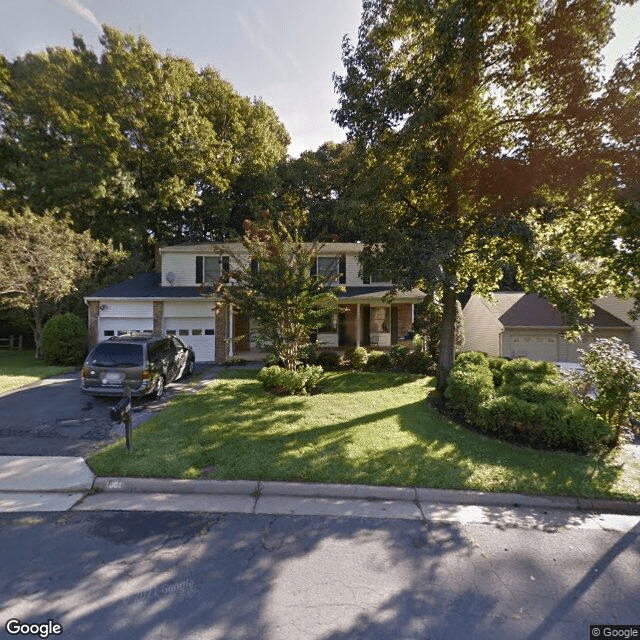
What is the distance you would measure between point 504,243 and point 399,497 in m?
6.43

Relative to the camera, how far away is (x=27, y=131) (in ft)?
Answer: 67.5

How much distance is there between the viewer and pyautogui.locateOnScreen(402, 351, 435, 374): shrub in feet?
41.6

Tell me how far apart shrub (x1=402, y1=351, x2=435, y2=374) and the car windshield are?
8.99 meters

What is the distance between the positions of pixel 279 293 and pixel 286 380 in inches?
93.3

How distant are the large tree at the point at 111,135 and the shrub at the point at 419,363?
17481 mm

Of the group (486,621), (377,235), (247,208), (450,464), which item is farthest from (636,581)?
(247,208)

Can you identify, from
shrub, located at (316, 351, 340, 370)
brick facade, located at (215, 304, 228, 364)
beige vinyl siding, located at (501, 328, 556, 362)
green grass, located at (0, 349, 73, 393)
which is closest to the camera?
green grass, located at (0, 349, 73, 393)

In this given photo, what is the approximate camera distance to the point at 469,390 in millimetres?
7227

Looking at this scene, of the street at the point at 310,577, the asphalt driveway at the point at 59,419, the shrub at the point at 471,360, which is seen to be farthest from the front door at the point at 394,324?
the street at the point at 310,577

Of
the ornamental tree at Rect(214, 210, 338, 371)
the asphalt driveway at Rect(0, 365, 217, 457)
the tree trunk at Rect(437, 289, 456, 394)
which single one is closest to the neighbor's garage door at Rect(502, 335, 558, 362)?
the tree trunk at Rect(437, 289, 456, 394)

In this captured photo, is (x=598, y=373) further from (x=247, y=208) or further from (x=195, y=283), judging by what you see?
(x=247, y=208)

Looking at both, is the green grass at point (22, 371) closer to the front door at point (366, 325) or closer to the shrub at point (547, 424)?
the shrub at point (547, 424)

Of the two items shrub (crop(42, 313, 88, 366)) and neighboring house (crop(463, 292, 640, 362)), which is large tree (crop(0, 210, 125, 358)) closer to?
shrub (crop(42, 313, 88, 366))

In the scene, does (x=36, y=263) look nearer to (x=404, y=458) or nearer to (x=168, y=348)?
(x=168, y=348)
